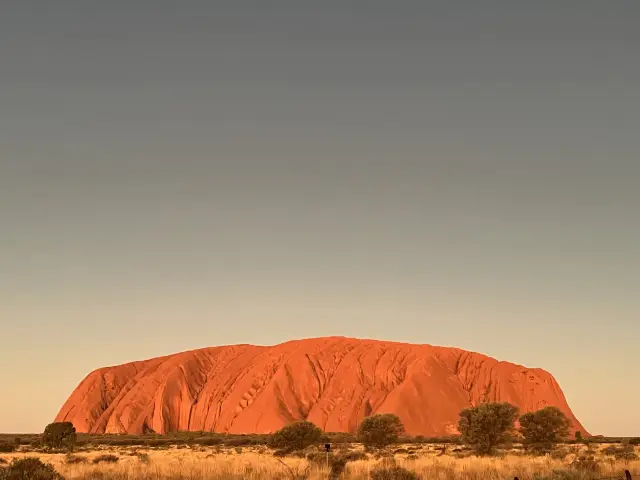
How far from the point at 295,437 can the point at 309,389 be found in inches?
3369

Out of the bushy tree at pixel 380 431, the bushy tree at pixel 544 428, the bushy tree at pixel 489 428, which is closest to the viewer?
the bushy tree at pixel 489 428

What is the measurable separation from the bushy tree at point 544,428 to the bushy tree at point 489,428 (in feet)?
22.8

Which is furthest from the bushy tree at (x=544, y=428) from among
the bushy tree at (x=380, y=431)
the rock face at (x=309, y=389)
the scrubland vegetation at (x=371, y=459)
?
the rock face at (x=309, y=389)

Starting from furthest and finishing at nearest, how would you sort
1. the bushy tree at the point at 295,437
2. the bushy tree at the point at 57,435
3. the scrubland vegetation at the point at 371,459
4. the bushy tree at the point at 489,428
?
the bushy tree at the point at 57,435 → the bushy tree at the point at 295,437 → the bushy tree at the point at 489,428 → the scrubland vegetation at the point at 371,459

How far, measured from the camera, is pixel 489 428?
41781 millimetres

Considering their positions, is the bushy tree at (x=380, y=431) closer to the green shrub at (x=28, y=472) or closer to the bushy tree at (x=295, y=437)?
the bushy tree at (x=295, y=437)

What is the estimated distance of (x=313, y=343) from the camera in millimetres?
143625

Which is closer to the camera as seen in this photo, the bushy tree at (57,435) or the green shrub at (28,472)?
the green shrub at (28,472)

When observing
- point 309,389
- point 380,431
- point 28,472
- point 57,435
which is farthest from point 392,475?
point 309,389

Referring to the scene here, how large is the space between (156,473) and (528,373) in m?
119

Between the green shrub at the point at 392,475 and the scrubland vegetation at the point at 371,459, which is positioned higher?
the green shrub at the point at 392,475

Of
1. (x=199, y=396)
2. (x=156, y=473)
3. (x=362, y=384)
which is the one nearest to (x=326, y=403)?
(x=362, y=384)

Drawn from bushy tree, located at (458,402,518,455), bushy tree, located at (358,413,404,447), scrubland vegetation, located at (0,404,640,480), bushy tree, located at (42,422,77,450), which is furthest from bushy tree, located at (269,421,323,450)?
bushy tree, located at (42,422,77,450)

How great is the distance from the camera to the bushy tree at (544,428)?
1924 inches
